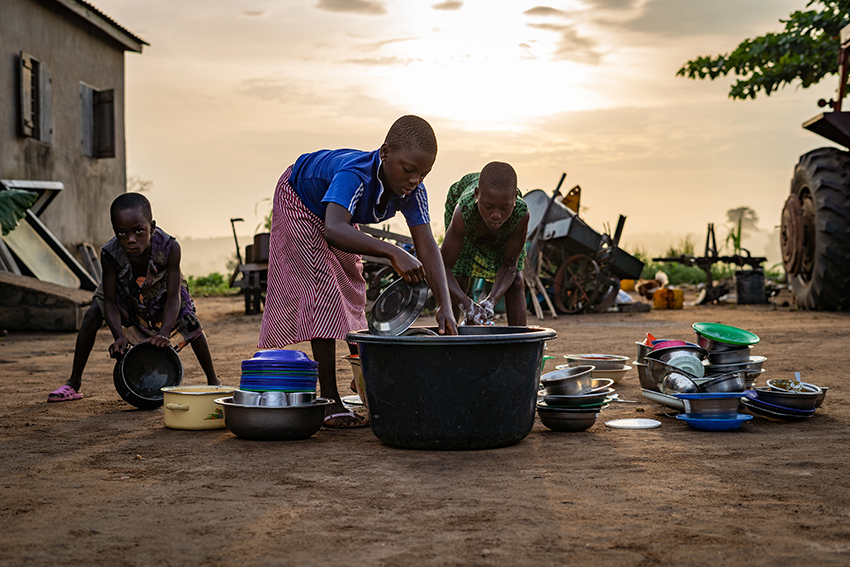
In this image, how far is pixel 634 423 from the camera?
3.63 metres

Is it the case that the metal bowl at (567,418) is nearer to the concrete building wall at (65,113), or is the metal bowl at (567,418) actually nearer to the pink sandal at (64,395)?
the pink sandal at (64,395)

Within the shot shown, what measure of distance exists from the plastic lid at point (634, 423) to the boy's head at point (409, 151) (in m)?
1.48

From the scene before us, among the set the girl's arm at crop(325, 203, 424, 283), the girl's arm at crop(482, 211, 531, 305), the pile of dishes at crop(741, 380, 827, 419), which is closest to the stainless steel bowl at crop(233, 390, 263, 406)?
the girl's arm at crop(325, 203, 424, 283)

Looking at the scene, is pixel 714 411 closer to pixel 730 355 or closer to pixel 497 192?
pixel 730 355

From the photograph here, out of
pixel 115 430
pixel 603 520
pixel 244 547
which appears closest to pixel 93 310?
pixel 115 430

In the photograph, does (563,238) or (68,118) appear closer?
(563,238)

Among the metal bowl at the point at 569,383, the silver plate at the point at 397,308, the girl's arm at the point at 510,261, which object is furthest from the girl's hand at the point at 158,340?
the metal bowl at the point at 569,383

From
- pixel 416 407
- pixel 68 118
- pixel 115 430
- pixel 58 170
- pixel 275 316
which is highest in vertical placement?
pixel 68 118

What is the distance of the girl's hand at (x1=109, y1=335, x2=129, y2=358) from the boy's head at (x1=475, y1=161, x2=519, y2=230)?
2009 mm

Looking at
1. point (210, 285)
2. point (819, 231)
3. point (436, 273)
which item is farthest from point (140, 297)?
point (210, 285)

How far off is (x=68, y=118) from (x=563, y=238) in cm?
831

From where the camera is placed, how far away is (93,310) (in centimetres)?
433

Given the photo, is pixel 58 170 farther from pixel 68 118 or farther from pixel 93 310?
pixel 93 310

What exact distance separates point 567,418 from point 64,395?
9.03 feet
